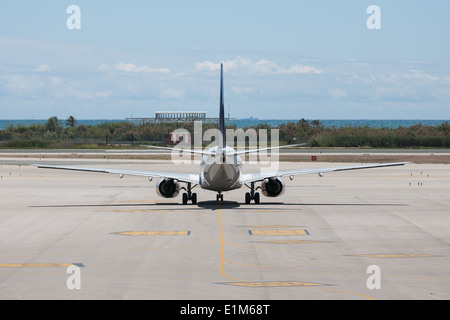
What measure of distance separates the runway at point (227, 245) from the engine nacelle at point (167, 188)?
100 centimetres

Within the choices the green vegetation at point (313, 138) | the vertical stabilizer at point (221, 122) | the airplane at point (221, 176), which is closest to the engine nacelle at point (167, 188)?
the airplane at point (221, 176)

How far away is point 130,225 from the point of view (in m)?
37.1

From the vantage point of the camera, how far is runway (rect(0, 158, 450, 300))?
21922mm

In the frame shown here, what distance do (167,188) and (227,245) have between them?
16405mm

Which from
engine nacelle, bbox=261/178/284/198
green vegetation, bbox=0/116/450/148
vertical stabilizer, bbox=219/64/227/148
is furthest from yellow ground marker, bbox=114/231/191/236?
green vegetation, bbox=0/116/450/148

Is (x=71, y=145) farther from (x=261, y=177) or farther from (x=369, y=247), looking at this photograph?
(x=369, y=247)

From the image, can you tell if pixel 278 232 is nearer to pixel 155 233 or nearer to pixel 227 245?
pixel 227 245

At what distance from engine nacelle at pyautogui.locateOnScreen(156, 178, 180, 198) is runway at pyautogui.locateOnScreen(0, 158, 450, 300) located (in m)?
1.00

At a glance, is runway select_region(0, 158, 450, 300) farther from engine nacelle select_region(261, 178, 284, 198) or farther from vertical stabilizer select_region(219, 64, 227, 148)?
vertical stabilizer select_region(219, 64, 227, 148)

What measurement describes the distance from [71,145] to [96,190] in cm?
8318

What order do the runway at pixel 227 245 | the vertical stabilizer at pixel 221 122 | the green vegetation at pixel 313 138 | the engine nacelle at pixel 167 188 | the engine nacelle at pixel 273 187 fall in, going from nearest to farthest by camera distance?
the runway at pixel 227 245
the vertical stabilizer at pixel 221 122
the engine nacelle at pixel 167 188
the engine nacelle at pixel 273 187
the green vegetation at pixel 313 138

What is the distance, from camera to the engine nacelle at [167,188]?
46.6 metres

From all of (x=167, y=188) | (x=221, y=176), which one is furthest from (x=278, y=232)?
(x=167, y=188)

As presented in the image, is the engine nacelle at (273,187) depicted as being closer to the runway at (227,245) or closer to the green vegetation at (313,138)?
the runway at (227,245)
